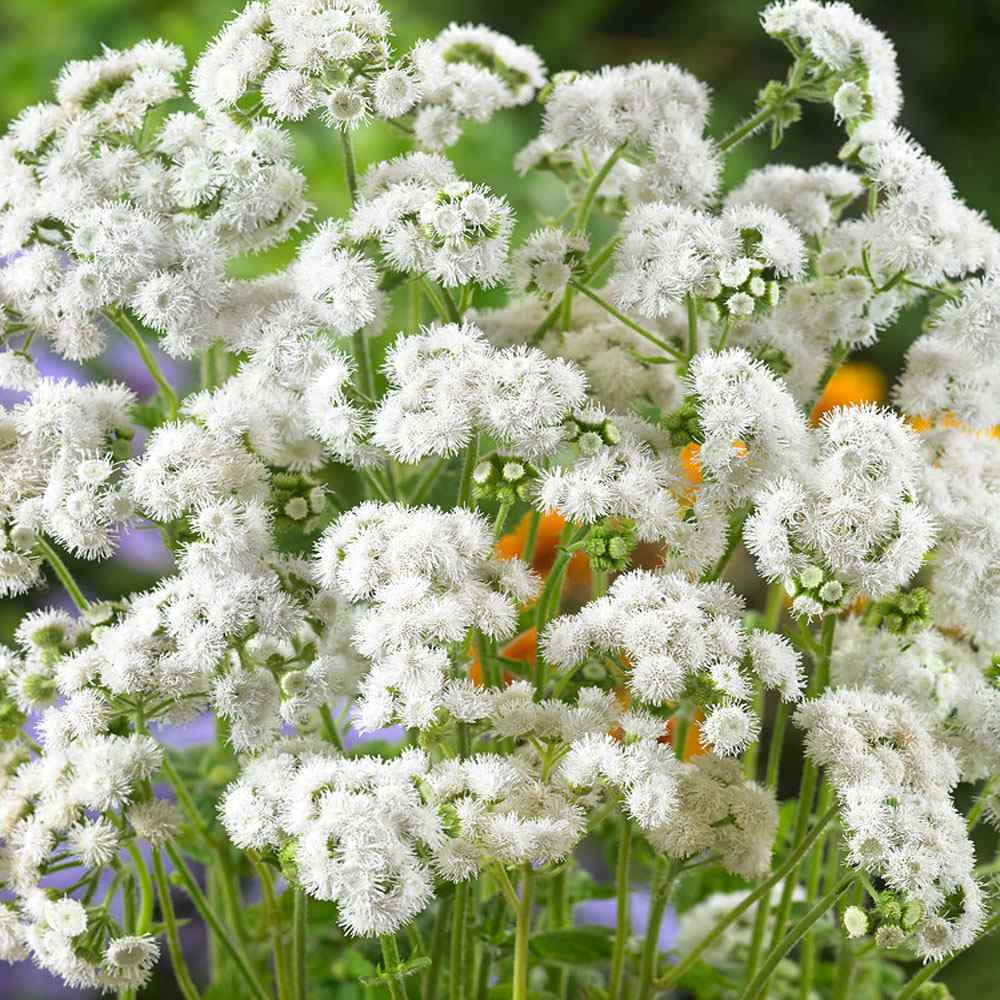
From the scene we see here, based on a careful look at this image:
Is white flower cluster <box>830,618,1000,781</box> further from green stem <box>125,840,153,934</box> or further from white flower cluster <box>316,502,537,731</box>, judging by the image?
green stem <box>125,840,153,934</box>

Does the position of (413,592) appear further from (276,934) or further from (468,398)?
(276,934)

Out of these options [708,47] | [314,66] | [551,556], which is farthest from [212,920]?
[708,47]

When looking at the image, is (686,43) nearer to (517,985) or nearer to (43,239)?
(43,239)

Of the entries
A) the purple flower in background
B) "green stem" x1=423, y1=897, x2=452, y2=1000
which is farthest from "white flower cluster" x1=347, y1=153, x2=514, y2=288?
the purple flower in background

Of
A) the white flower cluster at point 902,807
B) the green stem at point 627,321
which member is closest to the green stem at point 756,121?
the green stem at point 627,321

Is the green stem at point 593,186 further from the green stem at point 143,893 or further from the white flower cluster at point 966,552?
the green stem at point 143,893

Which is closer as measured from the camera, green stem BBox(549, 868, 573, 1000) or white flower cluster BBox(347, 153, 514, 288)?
white flower cluster BBox(347, 153, 514, 288)

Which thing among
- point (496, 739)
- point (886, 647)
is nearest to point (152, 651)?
point (496, 739)
